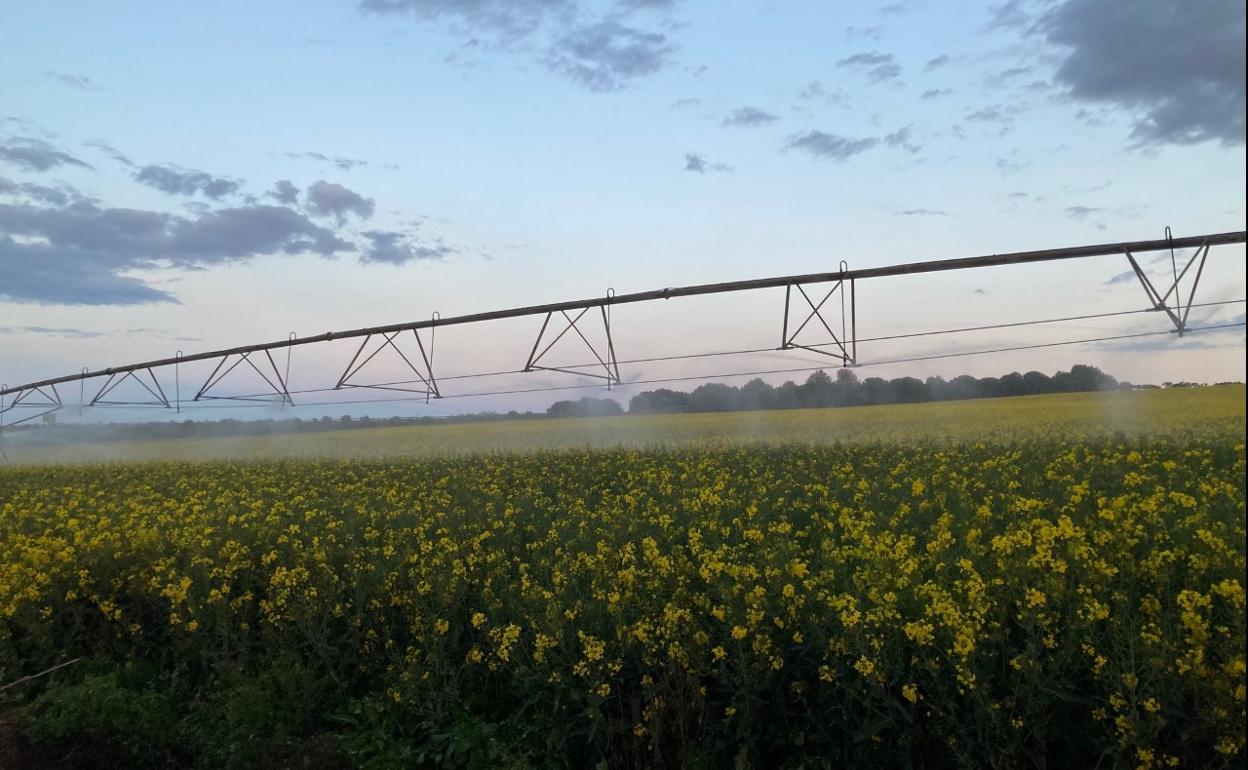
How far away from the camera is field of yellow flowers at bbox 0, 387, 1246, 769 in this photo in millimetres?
4398

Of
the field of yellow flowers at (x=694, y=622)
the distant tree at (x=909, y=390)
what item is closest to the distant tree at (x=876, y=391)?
the distant tree at (x=909, y=390)

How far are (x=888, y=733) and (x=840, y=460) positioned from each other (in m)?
9.44

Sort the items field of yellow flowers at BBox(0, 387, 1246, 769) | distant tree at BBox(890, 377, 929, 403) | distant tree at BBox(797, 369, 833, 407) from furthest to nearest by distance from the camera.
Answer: distant tree at BBox(797, 369, 833, 407) → distant tree at BBox(890, 377, 929, 403) → field of yellow flowers at BBox(0, 387, 1246, 769)

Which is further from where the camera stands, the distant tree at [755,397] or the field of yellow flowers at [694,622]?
the distant tree at [755,397]

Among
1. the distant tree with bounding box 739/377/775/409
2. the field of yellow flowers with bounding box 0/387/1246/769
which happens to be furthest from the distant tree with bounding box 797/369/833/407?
the field of yellow flowers with bounding box 0/387/1246/769

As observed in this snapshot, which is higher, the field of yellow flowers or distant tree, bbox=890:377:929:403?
distant tree, bbox=890:377:929:403

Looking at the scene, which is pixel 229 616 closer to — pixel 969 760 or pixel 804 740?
pixel 804 740

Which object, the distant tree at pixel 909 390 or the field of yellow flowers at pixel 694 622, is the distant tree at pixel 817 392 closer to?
the distant tree at pixel 909 390

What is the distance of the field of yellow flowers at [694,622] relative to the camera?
4.40 meters

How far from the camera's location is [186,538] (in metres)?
9.78

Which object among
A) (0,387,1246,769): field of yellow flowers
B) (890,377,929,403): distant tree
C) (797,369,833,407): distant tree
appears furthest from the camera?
(797,369,833,407): distant tree

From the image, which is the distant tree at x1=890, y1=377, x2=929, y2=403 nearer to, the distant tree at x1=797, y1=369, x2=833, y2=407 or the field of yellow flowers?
the distant tree at x1=797, y1=369, x2=833, y2=407

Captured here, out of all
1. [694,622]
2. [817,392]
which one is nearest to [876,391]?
[817,392]

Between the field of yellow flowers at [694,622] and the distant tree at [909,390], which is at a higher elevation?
the distant tree at [909,390]
